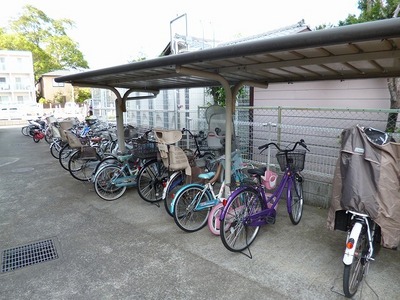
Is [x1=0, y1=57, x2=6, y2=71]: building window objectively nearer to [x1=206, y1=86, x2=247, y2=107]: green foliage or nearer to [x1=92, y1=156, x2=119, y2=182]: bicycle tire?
[x1=206, y1=86, x2=247, y2=107]: green foliage

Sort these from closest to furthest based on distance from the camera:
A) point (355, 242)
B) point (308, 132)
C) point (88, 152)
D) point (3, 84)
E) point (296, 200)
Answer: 1. point (355, 242)
2. point (296, 200)
3. point (88, 152)
4. point (308, 132)
5. point (3, 84)

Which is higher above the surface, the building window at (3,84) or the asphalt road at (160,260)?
the building window at (3,84)

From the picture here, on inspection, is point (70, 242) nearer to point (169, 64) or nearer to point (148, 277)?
point (148, 277)

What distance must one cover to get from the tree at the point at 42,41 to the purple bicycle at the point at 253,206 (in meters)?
40.6

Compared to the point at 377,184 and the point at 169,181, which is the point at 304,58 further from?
the point at 169,181

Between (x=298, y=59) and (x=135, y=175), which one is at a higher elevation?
(x=298, y=59)

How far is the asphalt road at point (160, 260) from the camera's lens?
240cm

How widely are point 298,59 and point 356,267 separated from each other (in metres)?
1.91

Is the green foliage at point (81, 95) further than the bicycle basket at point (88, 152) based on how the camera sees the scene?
Yes

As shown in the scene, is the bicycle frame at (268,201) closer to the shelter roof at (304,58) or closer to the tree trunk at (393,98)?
the shelter roof at (304,58)

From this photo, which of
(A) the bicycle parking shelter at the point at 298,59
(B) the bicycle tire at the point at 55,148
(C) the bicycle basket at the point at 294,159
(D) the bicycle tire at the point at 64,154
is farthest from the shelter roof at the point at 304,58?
(B) the bicycle tire at the point at 55,148

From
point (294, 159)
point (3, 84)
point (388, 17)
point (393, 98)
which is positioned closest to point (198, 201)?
point (294, 159)

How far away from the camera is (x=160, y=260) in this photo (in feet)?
9.36

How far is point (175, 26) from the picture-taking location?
9.27 meters
